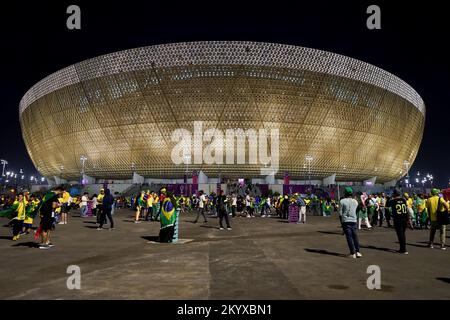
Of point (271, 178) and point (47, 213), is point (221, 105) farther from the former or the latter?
point (47, 213)

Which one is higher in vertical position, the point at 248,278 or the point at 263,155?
the point at 263,155

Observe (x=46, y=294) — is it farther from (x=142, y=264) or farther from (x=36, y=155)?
(x=36, y=155)

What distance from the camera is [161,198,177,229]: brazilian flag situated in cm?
1006

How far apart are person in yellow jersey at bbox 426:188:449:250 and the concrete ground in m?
0.75

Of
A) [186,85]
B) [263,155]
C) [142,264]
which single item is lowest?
[142,264]

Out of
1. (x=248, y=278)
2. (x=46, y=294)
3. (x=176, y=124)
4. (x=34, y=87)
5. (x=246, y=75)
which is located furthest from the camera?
(x=34, y=87)

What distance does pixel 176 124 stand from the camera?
171 feet

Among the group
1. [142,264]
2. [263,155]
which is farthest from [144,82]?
[142,264]

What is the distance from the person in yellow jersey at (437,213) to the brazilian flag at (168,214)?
8192mm

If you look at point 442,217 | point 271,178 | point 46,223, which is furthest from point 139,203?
point 271,178

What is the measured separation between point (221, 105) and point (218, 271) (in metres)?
45.7

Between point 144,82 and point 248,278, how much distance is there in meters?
49.6

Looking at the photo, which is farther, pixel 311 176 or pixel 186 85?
pixel 311 176

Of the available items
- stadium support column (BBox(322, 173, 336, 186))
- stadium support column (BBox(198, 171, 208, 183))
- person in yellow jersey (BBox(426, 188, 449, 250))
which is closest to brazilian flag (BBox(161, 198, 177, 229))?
person in yellow jersey (BBox(426, 188, 449, 250))
